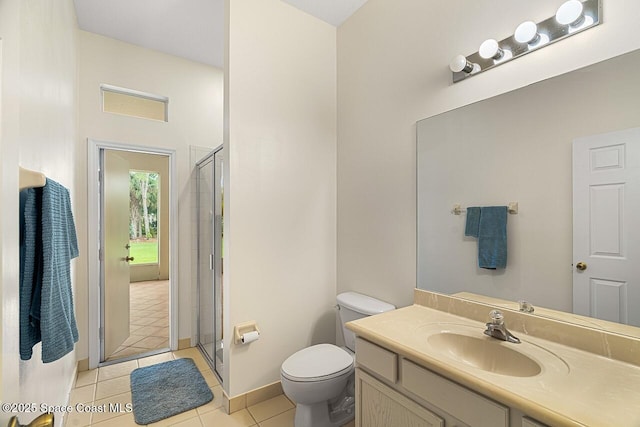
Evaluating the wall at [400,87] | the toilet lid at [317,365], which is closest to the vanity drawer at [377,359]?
the toilet lid at [317,365]

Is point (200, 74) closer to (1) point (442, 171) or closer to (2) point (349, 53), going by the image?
(2) point (349, 53)

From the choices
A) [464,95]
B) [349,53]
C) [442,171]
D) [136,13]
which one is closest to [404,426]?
[442,171]

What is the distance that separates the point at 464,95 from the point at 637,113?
0.72 m

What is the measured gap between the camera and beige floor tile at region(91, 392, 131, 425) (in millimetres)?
1931

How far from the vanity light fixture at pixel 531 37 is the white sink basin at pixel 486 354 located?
4.34ft

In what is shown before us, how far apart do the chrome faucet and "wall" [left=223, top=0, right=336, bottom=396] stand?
139 cm

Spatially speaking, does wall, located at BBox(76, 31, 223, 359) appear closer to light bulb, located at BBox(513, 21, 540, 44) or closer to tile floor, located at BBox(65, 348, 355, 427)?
tile floor, located at BBox(65, 348, 355, 427)

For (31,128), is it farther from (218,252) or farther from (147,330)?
(147,330)

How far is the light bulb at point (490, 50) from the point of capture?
140cm

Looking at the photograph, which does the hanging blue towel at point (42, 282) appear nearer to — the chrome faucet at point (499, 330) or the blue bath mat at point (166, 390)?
the blue bath mat at point (166, 390)

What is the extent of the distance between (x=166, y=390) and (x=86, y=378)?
795 mm

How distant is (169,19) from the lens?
95.3 inches

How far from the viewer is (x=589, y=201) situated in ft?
3.84

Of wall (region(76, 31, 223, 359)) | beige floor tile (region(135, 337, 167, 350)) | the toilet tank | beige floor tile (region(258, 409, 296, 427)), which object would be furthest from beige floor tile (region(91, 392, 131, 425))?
the toilet tank
